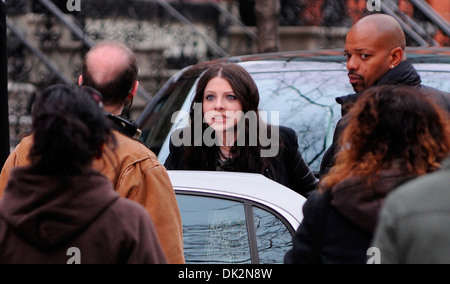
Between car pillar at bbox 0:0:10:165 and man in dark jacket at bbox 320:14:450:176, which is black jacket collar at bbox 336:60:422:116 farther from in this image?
car pillar at bbox 0:0:10:165

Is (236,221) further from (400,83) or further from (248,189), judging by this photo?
(400,83)

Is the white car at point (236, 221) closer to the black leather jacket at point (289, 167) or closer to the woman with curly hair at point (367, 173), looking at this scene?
the black leather jacket at point (289, 167)

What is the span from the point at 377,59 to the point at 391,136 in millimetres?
1720

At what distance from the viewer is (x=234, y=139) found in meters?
4.82

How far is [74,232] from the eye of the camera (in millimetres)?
2623

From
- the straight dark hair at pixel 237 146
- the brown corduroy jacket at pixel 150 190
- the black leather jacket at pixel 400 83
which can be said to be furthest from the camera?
the straight dark hair at pixel 237 146

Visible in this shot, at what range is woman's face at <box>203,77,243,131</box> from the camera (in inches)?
189

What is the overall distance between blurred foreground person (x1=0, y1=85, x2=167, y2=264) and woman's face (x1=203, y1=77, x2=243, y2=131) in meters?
2.10

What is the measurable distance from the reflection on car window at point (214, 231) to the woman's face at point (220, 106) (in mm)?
890

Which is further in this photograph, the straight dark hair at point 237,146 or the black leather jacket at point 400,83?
the straight dark hair at point 237,146

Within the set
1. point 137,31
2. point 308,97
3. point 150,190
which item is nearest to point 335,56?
point 308,97

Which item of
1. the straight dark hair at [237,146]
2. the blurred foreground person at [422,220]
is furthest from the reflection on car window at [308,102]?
the blurred foreground person at [422,220]

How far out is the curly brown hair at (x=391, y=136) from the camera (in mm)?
2887
